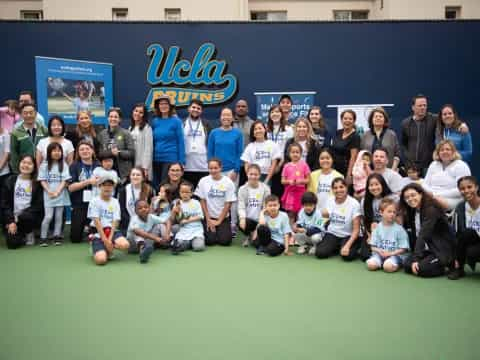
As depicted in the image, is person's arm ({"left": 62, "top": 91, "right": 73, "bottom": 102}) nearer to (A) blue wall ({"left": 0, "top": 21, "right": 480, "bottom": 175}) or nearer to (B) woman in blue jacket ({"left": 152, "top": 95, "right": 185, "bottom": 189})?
(A) blue wall ({"left": 0, "top": 21, "right": 480, "bottom": 175})

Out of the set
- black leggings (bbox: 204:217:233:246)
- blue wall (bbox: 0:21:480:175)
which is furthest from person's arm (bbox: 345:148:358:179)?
blue wall (bbox: 0:21:480:175)

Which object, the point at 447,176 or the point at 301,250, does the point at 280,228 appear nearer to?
the point at 301,250

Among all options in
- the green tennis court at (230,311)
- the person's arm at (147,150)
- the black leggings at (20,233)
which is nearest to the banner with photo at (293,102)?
the person's arm at (147,150)

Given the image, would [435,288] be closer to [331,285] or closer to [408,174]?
[331,285]

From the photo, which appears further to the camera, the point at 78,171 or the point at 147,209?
the point at 78,171

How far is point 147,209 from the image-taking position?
17.3 feet

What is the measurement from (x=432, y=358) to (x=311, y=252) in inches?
106

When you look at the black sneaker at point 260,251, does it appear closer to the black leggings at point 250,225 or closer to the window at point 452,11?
the black leggings at point 250,225

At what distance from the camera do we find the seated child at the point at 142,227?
523 centimetres

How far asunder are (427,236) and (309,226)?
1.40m

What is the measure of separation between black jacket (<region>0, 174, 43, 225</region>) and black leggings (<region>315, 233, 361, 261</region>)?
3.41m

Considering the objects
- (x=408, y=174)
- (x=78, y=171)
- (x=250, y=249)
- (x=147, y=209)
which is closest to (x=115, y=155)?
(x=78, y=171)

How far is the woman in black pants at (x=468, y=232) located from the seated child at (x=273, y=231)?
1.73 metres

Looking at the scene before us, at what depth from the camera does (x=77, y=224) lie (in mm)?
5887
